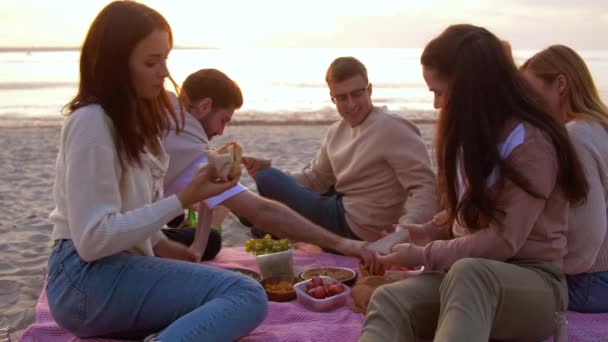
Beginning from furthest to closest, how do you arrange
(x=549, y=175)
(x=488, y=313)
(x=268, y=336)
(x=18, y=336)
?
(x=18, y=336) → (x=268, y=336) → (x=549, y=175) → (x=488, y=313)

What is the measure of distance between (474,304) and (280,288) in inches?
62.7

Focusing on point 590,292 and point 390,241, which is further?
point 390,241

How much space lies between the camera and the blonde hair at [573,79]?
3580 mm

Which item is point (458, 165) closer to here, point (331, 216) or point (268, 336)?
point (268, 336)

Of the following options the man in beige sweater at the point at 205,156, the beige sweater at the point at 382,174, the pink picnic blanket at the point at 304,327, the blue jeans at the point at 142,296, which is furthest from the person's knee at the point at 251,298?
the beige sweater at the point at 382,174

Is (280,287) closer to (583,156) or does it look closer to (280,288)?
(280,288)

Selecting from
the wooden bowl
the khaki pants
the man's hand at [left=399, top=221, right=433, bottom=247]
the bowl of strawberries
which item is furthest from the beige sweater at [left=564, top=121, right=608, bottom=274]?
the wooden bowl

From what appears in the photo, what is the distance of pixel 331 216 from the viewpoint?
195 inches

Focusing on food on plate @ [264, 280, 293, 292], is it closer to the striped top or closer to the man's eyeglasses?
the striped top

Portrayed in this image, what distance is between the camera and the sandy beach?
444cm

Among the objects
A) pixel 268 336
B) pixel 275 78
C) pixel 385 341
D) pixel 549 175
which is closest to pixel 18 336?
pixel 268 336

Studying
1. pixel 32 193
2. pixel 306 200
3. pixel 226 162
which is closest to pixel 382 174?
pixel 306 200

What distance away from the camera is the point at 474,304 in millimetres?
2582

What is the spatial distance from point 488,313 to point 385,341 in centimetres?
44
